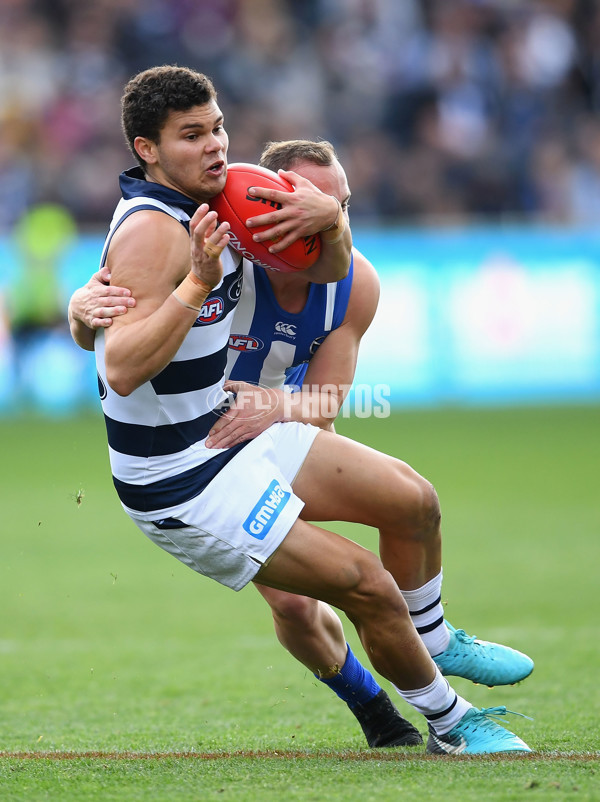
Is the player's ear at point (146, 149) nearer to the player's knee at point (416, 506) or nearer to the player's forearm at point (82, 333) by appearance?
the player's forearm at point (82, 333)

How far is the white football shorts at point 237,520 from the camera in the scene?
396cm

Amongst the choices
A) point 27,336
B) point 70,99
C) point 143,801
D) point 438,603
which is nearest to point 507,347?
point 27,336

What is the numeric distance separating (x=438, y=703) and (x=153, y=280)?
5.98 ft

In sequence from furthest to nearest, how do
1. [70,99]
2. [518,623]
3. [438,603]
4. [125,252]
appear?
1. [70,99]
2. [518,623]
3. [438,603]
4. [125,252]

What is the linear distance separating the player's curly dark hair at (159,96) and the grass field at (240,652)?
7.13 feet

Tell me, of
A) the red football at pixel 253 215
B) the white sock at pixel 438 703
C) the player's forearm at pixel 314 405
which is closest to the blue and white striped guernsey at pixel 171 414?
the red football at pixel 253 215

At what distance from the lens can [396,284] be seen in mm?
15305

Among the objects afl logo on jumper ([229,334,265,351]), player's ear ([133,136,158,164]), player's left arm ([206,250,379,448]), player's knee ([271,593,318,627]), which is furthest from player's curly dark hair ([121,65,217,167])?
→ player's knee ([271,593,318,627])

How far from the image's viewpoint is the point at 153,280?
3.81m

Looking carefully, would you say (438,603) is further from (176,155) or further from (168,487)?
(176,155)

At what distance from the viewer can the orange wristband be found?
3.71 m

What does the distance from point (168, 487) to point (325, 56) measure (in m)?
15.8

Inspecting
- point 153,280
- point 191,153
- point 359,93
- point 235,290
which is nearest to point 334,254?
point 235,290

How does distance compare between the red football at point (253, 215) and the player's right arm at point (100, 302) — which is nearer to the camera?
the player's right arm at point (100, 302)
